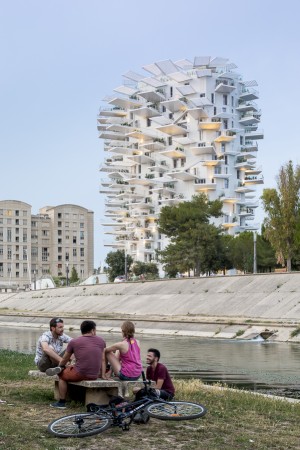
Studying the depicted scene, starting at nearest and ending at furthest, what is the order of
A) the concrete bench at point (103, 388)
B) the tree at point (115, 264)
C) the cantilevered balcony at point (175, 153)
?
the concrete bench at point (103, 388)
the tree at point (115, 264)
the cantilevered balcony at point (175, 153)

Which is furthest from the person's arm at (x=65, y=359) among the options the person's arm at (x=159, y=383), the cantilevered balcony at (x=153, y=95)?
the cantilevered balcony at (x=153, y=95)

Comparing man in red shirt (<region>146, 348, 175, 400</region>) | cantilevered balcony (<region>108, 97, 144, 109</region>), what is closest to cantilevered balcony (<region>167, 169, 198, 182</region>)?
cantilevered balcony (<region>108, 97, 144, 109</region>)

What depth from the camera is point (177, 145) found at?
15225 cm

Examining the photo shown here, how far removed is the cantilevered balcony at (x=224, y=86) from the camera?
147038mm

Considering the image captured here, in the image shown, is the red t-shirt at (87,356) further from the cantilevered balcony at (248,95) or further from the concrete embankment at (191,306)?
the cantilevered balcony at (248,95)

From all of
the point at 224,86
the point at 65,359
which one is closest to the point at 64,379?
the point at 65,359

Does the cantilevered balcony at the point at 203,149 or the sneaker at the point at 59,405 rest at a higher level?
the cantilevered balcony at the point at 203,149

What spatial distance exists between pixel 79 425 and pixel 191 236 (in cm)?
8835

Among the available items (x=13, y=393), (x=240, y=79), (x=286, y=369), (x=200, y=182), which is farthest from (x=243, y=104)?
(x=13, y=393)

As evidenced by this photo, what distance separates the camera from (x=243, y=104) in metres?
155

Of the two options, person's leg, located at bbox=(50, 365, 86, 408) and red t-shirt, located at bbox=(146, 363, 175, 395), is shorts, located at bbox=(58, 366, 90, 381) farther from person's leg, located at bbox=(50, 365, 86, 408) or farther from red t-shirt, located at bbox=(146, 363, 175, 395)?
red t-shirt, located at bbox=(146, 363, 175, 395)

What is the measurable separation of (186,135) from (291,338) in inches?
4549

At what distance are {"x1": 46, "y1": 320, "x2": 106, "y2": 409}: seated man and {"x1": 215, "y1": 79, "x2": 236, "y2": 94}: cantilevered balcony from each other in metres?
137

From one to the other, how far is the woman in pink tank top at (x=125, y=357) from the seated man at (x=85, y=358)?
0.61 feet
